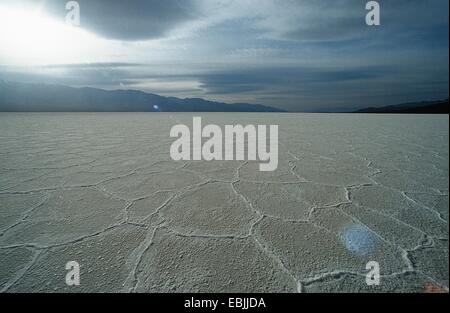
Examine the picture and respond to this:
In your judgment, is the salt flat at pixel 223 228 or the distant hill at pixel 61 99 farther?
the distant hill at pixel 61 99

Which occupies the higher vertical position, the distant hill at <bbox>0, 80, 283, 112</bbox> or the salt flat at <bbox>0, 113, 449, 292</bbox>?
the distant hill at <bbox>0, 80, 283, 112</bbox>

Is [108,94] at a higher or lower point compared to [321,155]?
higher

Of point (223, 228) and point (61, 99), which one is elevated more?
point (61, 99)

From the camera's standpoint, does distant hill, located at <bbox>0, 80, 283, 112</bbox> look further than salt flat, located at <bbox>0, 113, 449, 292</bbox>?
Yes

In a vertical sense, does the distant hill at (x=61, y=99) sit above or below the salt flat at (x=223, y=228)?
above

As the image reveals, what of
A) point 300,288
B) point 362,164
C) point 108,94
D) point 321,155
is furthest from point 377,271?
point 108,94

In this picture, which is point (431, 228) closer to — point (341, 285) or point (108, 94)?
point (341, 285)

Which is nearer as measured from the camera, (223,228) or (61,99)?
(223,228)
